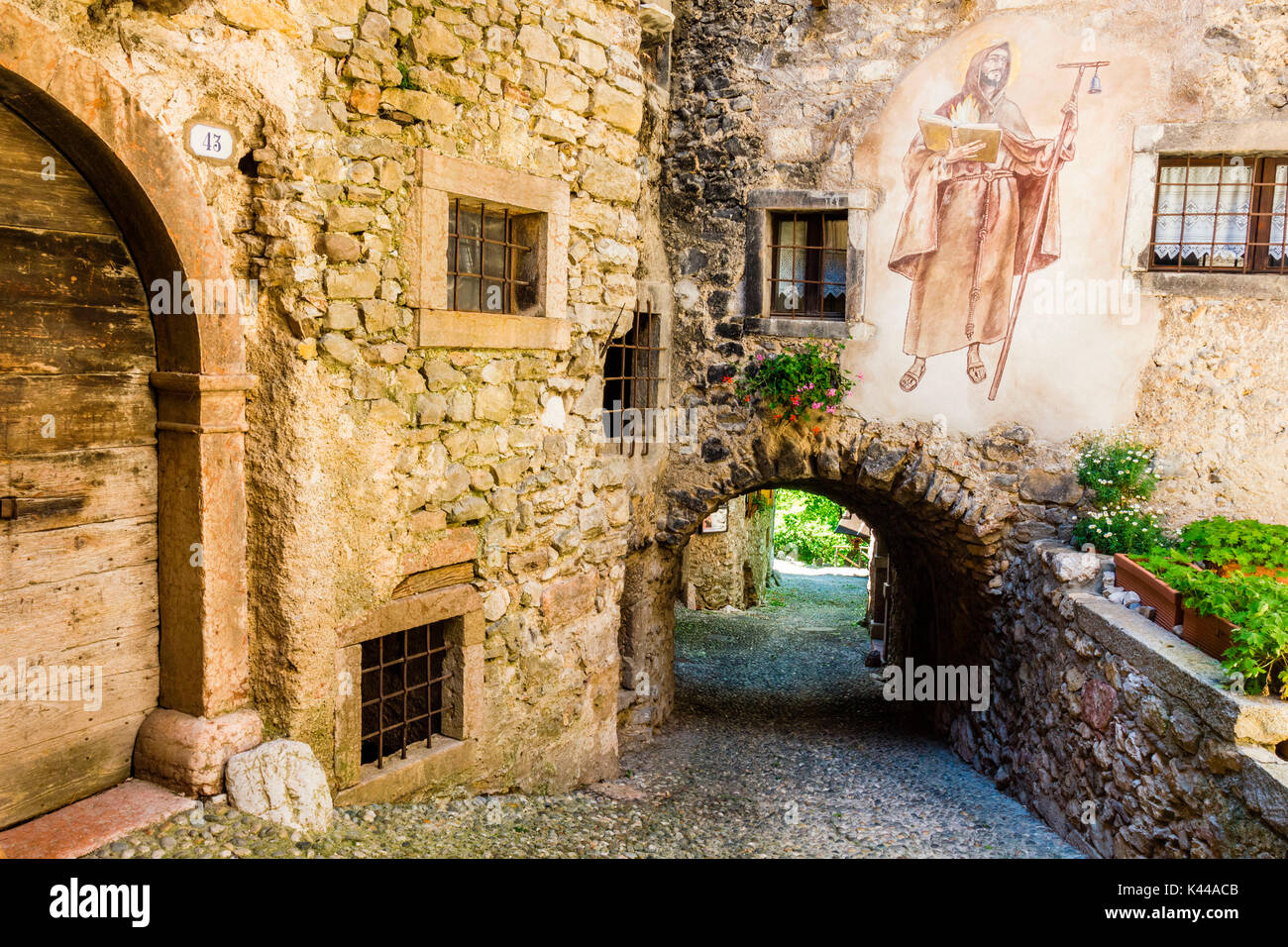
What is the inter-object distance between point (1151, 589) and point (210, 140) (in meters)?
5.04

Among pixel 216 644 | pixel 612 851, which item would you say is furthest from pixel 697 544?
pixel 216 644

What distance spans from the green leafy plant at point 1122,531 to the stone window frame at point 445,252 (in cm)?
389

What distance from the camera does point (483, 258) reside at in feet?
16.3

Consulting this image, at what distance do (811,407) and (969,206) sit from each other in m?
1.81

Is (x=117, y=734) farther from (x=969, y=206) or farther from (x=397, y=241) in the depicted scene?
(x=969, y=206)

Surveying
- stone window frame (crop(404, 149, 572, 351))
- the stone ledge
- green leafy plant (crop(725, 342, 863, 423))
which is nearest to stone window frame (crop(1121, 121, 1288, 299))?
green leafy plant (crop(725, 342, 863, 423))

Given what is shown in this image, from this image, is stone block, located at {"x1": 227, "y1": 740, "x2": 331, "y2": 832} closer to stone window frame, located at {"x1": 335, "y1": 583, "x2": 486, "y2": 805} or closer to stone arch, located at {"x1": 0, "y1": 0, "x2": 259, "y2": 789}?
stone arch, located at {"x1": 0, "y1": 0, "x2": 259, "y2": 789}

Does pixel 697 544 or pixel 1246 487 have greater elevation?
pixel 1246 487

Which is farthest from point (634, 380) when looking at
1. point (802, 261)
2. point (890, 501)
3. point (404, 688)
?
point (404, 688)

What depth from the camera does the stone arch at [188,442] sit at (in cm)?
346

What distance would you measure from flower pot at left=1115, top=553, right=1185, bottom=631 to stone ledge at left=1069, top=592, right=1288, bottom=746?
78mm

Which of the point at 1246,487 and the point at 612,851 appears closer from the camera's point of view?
the point at 612,851

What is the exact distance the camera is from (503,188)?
4.84 metres

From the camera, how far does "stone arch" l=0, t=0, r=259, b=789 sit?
11.3ft
